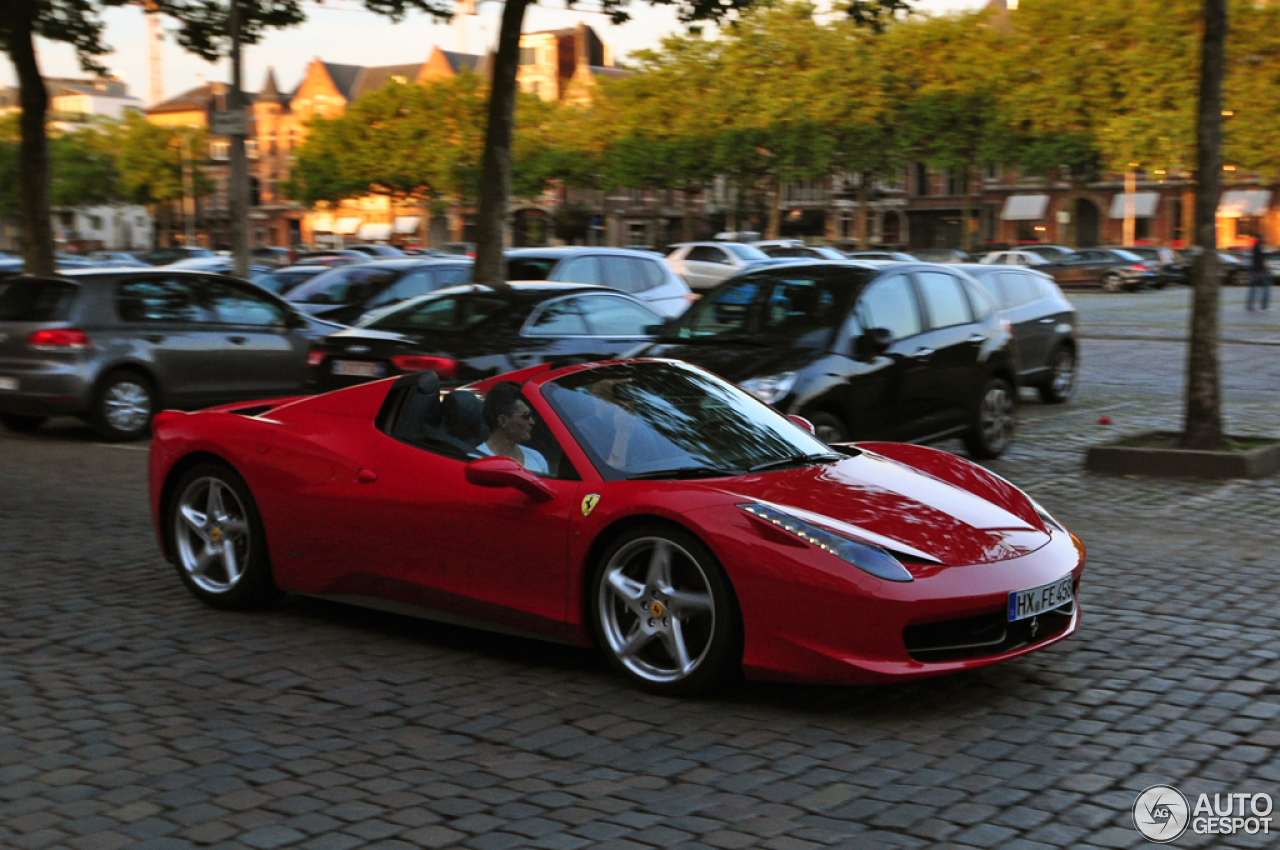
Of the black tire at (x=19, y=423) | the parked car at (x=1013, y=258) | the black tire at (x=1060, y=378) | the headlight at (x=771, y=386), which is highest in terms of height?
the parked car at (x=1013, y=258)

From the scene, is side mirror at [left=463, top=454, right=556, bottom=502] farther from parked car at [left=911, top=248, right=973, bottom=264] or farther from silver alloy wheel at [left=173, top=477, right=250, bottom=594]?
parked car at [left=911, top=248, right=973, bottom=264]

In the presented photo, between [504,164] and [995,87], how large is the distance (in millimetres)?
51043

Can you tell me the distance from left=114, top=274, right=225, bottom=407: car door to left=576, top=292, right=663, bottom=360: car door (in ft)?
13.3

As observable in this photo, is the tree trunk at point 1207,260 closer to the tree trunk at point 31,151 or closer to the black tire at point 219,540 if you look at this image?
the black tire at point 219,540

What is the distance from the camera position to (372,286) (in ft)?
62.2

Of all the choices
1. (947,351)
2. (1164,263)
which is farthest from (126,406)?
(1164,263)

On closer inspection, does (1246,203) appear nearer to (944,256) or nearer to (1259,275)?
(944,256)

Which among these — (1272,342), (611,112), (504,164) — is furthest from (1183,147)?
(504,164)

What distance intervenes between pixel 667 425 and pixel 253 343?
31.9 feet

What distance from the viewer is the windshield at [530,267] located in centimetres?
1791

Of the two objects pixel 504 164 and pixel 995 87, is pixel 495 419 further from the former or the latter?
pixel 995 87

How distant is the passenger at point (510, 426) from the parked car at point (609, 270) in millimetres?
11598

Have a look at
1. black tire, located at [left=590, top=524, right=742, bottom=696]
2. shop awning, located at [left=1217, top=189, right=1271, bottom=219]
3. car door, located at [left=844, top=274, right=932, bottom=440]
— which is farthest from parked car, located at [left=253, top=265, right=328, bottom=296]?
shop awning, located at [left=1217, top=189, right=1271, bottom=219]

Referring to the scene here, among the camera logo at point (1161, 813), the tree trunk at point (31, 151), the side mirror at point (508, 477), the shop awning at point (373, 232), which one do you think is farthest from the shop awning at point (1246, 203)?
the camera logo at point (1161, 813)
